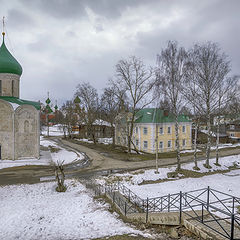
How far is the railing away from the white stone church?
12480 mm

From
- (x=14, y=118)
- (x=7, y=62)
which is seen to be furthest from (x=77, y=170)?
(x=7, y=62)

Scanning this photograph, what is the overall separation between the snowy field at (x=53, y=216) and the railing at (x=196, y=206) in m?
1.24

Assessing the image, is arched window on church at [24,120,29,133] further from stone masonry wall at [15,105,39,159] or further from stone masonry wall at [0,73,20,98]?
stone masonry wall at [0,73,20,98]

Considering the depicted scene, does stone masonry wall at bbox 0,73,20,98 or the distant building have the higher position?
stone masonry wall at bbox 0,73,20,98

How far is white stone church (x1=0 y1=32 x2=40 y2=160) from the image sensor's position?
2166 cm

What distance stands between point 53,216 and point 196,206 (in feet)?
26.1

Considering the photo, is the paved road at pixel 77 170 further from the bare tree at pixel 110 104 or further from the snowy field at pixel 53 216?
the bare tree at pixel 110 104

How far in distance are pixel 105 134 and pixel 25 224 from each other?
1668 inches

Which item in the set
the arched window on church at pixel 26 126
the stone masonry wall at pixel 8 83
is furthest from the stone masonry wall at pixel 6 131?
the stone masonry wall at pixel 8 83

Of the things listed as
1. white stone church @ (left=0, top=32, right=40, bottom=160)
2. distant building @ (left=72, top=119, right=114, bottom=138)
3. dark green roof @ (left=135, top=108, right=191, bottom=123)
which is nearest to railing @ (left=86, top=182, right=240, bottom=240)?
white stone church @ (left=0, top=32, right=40, bottom=160)

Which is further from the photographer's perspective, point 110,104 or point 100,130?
point 100,130

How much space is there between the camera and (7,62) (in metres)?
23.0

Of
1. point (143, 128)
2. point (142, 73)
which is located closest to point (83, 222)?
point (142, 73)

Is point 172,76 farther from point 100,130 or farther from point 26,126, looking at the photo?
point 100,130
